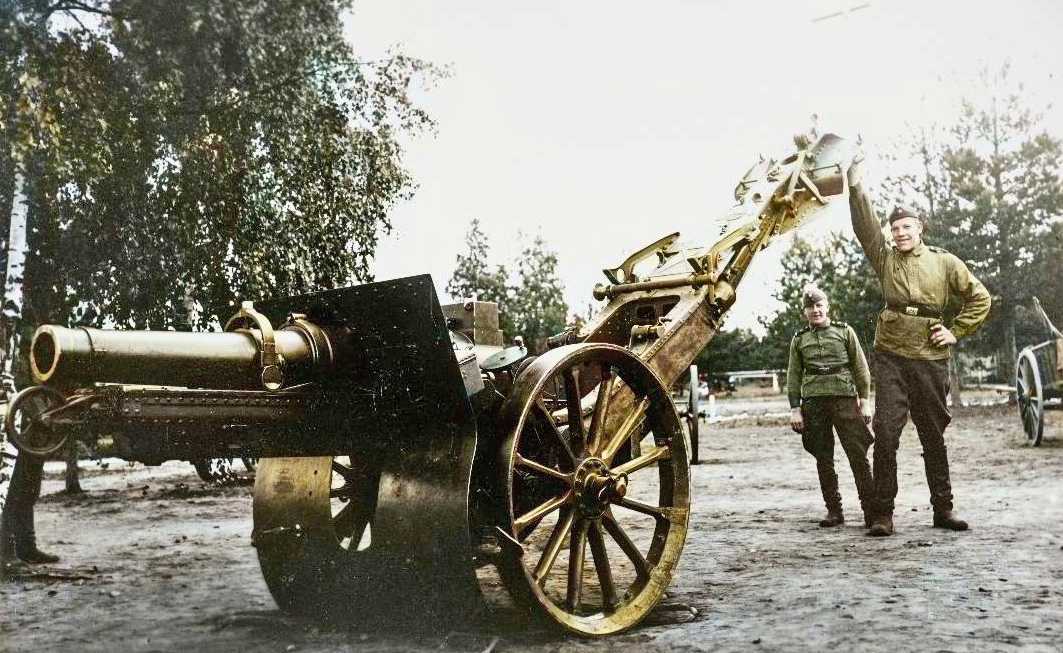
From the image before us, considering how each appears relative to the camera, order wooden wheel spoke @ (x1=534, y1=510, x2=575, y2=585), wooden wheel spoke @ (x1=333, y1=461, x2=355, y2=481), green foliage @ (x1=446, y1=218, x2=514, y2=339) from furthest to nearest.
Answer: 1. green foliage @ (x1=446, y1=218, x2=514, y2=339)
2. wooden wheel spoke @ (x1=333, y1=461, x2=355, y2=481)
3. wooden wheel spoke @ (x1=534, y1=510, x2=575, y2=585)

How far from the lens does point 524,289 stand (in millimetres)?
13836

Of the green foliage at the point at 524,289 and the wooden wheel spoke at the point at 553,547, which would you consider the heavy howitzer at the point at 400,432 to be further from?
the green foliage at the point at 524,289

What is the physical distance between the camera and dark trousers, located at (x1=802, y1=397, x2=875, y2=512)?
6.44 m

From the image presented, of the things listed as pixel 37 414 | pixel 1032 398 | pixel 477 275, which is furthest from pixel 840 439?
pixel 477 275

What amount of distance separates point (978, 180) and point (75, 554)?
10220 mm

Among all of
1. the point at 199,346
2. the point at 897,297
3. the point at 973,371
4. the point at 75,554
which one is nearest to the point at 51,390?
the point at 199,346

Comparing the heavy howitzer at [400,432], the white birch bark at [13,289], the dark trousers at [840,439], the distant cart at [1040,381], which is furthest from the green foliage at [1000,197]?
the white birch bark at [13,289]

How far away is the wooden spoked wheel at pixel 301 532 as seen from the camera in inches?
172

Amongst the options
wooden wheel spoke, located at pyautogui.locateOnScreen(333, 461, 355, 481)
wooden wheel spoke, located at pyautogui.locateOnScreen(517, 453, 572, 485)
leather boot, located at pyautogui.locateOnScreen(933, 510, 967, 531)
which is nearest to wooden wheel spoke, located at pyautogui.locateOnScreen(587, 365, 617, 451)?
wooden wheel spoke, located at pyautogui.locateOnScreen(517, 453, 572, 485)

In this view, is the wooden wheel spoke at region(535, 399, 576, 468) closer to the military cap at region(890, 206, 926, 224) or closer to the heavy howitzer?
the heavy howitzer

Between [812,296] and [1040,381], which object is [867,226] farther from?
[1040,381]

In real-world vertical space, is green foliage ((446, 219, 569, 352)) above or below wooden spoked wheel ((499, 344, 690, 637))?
above

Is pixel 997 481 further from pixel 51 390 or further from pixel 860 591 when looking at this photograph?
pixel 51 390

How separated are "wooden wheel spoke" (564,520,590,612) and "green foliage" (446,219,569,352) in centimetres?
672
